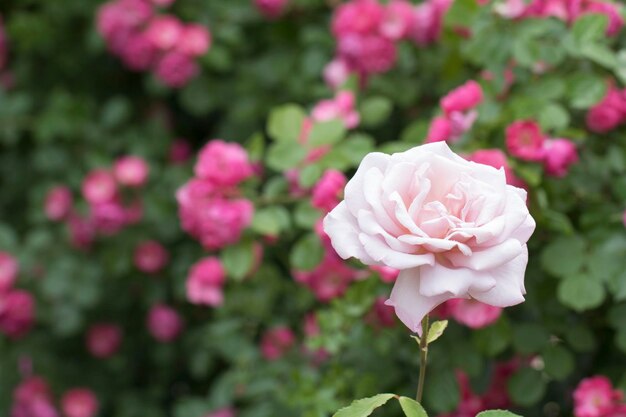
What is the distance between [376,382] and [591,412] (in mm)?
383

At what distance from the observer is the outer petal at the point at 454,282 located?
0.95 metres

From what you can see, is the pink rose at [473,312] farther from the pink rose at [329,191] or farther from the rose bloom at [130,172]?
the rose bloom at [130,172]

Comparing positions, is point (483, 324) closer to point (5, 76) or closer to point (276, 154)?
point (276, 154)

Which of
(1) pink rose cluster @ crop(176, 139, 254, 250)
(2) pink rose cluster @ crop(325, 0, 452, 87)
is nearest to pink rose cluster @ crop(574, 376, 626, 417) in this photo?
(1) pink rose cluster @ crop(176, 139, 254, 250)

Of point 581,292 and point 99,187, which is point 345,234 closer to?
point 581,292

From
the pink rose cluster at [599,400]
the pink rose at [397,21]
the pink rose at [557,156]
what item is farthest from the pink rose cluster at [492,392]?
the pink rose at [397,21]

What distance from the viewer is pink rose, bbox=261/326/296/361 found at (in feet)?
7.09

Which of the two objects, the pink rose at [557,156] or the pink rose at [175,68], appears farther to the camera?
the pink rose at [175,68]

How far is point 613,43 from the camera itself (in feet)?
5.89

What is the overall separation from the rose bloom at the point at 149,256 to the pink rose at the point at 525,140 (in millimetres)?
1299

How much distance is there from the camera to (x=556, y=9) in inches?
69.1

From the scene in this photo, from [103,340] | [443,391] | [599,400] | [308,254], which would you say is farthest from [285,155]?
[103,340]

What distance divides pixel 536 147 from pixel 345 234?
24.7 inches

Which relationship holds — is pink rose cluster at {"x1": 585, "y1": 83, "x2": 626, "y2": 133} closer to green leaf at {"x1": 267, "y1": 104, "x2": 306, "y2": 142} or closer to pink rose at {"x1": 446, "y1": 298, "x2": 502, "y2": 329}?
pink rose at {"x1": 446, "y1": 298, "x2": 502, "y2": 329}
